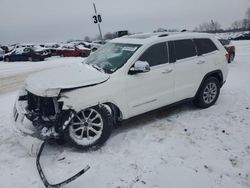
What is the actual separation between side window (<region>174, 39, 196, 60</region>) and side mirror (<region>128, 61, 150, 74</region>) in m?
1.04

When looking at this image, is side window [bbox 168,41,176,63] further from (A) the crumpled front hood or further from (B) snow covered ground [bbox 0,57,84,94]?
(B) snow covered ground [bbox 0,57,84,94]

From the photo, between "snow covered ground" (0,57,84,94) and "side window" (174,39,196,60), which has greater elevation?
"side window" (174,39,196,60)

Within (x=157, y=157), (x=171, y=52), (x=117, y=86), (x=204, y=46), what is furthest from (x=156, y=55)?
(x=157, y=157)

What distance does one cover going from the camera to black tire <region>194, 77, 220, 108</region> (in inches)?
234

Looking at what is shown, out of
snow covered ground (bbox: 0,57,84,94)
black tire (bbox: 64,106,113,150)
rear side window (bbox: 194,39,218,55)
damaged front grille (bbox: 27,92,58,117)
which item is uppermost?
rear side window (bbox: 194,39,218,55)

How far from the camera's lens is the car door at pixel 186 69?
5426 millimetres

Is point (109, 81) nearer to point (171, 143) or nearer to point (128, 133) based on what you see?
point (128, 133)

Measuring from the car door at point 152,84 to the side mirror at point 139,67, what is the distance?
0.08 metres

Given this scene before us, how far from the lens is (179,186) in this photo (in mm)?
3428

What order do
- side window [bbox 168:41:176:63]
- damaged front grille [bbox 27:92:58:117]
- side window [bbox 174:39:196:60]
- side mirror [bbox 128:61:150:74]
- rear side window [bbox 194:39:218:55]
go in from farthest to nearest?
rear side window [bbox 194:39:218:55] < side window [bbox 174:39:196:60] < side window [bbox 168:41:176:63] < side mirror [bbox 128:61:150:74] < damaged front grille [bbox 27:92:58:117]

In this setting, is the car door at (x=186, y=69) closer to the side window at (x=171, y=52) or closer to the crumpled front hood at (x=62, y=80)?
the side window at (x=171, y=52)

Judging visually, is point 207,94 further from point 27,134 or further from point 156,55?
point 27,134

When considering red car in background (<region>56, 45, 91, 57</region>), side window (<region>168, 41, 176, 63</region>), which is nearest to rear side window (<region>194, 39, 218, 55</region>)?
side window (<region>168, 41, 176, 63</region>)

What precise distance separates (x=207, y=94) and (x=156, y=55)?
1.72 meters
